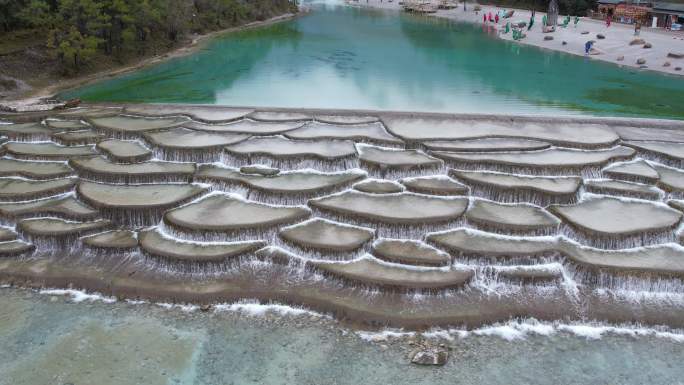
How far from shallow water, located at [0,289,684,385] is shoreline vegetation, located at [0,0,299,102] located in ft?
50.2

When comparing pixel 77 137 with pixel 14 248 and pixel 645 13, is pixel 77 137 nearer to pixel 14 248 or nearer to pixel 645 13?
pixel 14 248

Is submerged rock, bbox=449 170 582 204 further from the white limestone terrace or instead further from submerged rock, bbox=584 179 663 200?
submerged rock, bbox=584 179 663 200

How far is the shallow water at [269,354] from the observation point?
8336 mm

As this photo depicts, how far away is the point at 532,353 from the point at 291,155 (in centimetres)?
762

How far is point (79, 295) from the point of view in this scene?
407 inches

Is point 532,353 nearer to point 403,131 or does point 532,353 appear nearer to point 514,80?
point 403,131

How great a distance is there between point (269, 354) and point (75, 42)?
21274 millimetres

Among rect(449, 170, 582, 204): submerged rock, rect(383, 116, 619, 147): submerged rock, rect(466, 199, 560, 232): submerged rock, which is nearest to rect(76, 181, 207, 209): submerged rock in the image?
rect(383, 116, 619, 147): submerged rock

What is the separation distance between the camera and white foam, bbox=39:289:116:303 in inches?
401

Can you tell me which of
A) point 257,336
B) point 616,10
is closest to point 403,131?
point 257,336

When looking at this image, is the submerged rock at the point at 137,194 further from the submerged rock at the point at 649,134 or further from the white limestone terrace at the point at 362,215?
the submerged rock at the point at 649,134

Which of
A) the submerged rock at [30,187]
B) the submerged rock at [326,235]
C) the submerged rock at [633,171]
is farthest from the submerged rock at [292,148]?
the submerged rock at [633,171]

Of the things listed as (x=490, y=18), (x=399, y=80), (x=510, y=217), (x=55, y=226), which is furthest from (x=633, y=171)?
(x=490, y=18)

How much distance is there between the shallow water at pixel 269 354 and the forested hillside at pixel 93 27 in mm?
18619
